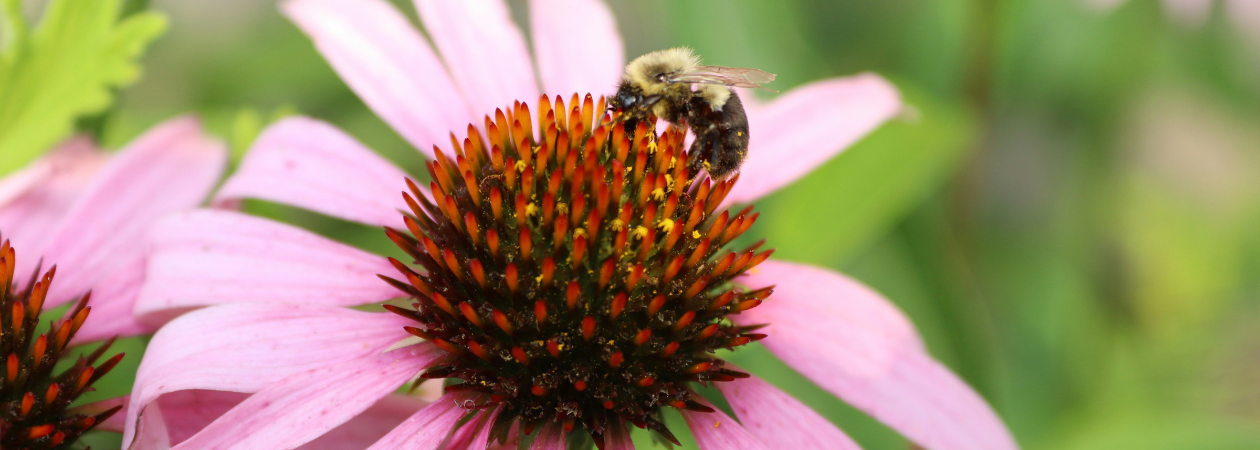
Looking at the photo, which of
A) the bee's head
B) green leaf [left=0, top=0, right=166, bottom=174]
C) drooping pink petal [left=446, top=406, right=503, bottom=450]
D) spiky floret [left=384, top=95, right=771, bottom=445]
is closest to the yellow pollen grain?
spiky floret [left=384, top=95, right=771, bottom=445]

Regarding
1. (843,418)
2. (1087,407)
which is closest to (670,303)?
(843,418)

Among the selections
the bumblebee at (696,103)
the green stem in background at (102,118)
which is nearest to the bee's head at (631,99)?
the bumblebee at (696,103)

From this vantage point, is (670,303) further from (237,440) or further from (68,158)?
(68,158)

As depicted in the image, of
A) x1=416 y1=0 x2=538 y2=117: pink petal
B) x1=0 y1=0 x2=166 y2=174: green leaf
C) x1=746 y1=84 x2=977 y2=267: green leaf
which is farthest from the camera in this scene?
x1=746 y1=84 x2=977 y2=267: green leaf

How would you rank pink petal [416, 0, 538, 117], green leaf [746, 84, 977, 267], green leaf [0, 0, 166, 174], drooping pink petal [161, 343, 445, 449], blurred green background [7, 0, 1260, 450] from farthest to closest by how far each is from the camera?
blurred green background [7, 0, 1260, 450], green leaf [746, 84, 977, 267], pink petal [416, 0, 538, 117], green leaf [0, 0, 166, 174], drooping pink petal [161, 343, 445, 449]

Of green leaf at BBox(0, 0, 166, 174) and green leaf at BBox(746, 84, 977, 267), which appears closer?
green leaf at BBox(0, 0, 166, 174)

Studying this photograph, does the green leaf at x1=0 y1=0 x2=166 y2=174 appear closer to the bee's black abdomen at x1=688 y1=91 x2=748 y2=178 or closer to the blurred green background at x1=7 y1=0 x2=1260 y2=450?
the blurred green background at x1=7 y1=0 x2=1260 y2=450

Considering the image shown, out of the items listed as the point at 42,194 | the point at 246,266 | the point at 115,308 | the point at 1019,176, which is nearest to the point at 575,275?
the point at 246,266

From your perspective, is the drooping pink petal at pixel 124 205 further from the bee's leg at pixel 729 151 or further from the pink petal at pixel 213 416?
the bee's leg at pixel 729 151
